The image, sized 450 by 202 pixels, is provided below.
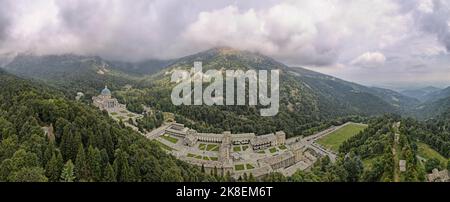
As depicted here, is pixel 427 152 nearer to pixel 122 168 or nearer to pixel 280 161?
pixel 280 161

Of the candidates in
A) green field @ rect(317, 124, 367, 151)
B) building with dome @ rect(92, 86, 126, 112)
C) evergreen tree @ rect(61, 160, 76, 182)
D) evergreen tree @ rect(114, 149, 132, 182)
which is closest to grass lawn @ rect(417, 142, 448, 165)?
green field @ rect(317, 124, 367, 151)

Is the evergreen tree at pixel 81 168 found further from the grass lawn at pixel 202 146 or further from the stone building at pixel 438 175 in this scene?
the grass lawn at pixel 202 146

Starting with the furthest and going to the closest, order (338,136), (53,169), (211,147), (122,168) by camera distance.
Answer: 1. (338,136)
2. (211,147)
3. (122,168)
4. (53,169)

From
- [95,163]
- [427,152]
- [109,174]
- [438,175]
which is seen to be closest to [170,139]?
[95,163]

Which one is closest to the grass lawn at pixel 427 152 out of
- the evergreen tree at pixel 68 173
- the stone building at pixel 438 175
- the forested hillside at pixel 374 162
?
the forested hillside at pixel 374 162
